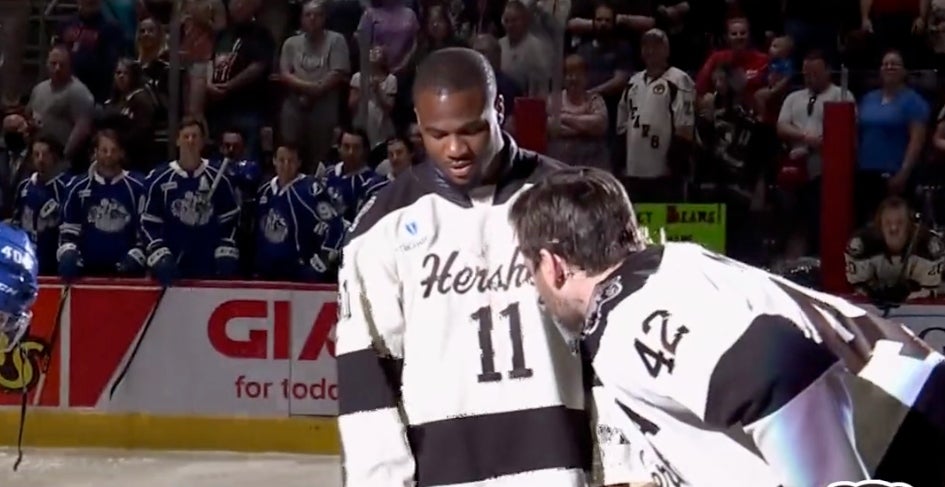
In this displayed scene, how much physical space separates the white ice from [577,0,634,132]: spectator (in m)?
2.70

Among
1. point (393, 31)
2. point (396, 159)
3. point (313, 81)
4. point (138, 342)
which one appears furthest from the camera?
point (393, 31)

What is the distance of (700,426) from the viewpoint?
2713mm

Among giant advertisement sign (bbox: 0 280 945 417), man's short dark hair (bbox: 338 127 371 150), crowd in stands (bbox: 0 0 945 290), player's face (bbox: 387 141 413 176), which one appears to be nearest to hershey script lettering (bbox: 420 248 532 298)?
giant advertisement sign (bbox: 0 280 945 417)

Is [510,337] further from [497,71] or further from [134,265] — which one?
[497,71]

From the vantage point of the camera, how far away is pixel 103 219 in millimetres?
10164

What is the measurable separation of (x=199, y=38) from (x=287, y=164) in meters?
1.62

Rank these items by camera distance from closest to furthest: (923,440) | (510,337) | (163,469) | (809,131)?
1. (923,440)
2. (510,337)
3. (163,469)
4. (809,131)

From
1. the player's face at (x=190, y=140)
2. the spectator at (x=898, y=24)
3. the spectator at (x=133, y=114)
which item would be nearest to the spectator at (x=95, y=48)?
the spectator at (x=133, y=114)

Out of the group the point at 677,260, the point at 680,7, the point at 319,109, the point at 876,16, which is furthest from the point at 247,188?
the point at 677,260

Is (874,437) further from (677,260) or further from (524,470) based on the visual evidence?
(524,470)

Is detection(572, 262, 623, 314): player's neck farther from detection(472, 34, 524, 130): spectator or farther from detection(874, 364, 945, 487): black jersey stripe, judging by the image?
detection(472, 34, 524, 130): spectator

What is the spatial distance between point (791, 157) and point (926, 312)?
140cm

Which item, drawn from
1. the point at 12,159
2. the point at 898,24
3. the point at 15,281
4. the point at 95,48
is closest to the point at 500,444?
the point at 15,281

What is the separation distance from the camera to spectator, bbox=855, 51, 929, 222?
953 centimetres
